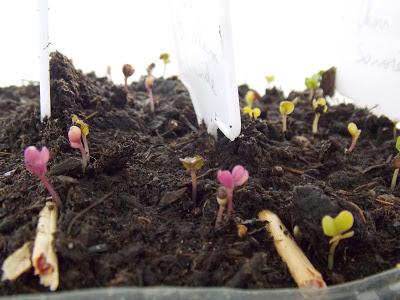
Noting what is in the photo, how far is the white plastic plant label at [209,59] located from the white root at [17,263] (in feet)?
1.40

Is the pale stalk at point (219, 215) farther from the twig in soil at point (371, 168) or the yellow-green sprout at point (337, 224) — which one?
the twig in soil at point (371, 168)

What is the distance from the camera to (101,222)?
778 mm

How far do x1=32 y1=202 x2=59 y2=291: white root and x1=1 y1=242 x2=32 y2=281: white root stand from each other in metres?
0.01

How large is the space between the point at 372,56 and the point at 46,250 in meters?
1.01

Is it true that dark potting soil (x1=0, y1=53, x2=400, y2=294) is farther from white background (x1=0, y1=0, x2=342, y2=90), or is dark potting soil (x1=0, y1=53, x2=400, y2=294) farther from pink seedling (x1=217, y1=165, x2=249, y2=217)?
white background (x1=0, y1=0, x2=342, y2=90)

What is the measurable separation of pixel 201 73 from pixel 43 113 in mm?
376

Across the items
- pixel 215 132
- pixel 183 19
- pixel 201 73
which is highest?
pixel 183 19

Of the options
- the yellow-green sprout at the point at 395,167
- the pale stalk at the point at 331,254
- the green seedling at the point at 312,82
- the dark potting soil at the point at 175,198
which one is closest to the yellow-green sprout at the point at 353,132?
the dark potting soil at the point at 175,198

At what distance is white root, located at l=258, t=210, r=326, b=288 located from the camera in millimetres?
704

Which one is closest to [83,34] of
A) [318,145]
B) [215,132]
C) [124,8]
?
[124,8]

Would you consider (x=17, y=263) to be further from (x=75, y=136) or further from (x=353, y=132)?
(x=353, y=132)

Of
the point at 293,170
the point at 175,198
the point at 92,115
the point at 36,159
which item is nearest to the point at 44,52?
the point at 92,115

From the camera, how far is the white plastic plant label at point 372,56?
3.84 feet

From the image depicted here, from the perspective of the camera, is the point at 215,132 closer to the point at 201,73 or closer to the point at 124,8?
the point at 201,73
